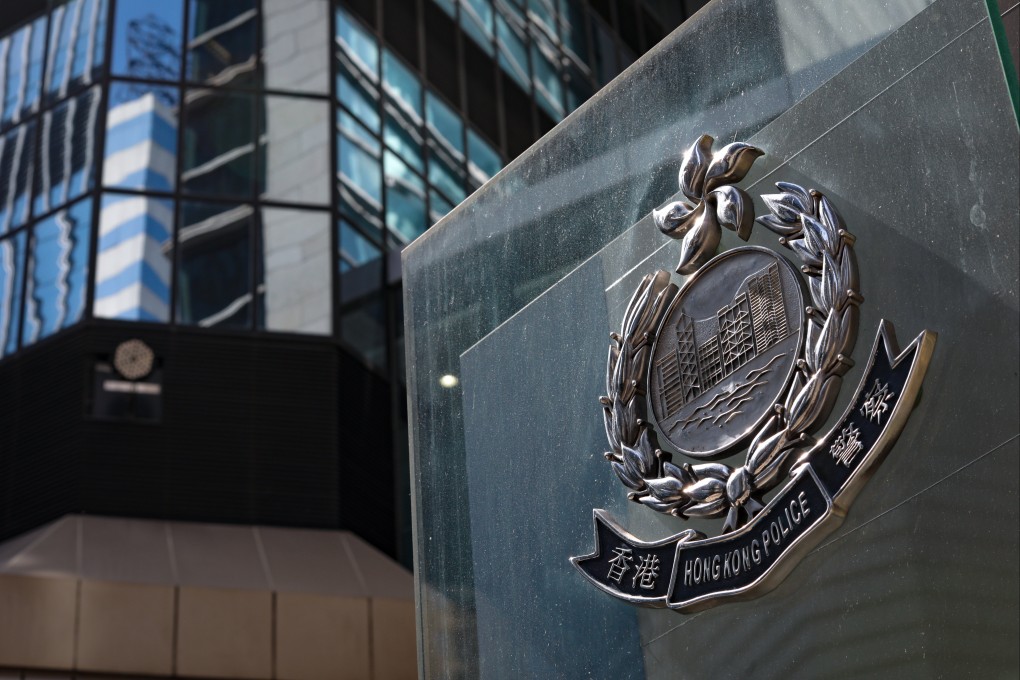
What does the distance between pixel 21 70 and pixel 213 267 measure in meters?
5.35

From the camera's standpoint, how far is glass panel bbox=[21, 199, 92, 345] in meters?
21.8

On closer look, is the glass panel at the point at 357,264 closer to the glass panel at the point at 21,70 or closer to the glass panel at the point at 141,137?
the glass panel at the point at 141,137

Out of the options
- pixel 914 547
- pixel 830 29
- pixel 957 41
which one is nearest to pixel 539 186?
pixel 830 29

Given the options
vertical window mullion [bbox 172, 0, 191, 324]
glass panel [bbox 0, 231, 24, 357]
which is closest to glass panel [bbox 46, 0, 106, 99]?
vertical window mullion [bbox 172, 0, 191, 324]

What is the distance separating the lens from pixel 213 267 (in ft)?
73.3

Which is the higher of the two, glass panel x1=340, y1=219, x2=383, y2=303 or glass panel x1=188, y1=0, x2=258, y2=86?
glass panel x1=188, y1=0, x2=258, y2=86

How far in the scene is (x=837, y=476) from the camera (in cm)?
533

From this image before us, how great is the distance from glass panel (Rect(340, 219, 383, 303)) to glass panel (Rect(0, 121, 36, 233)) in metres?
4.92

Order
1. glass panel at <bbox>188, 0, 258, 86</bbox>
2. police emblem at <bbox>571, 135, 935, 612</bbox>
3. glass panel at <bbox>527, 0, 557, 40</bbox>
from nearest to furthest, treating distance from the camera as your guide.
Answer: police emblem at <bbox>571, 135, 935, 612</bbox> → glass panel at <bbox>188, 0, 258, 86</bbox> → glass panel at <bbox>527, 0, 557, 40</bbox>

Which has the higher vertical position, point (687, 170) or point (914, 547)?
point (687, 170)

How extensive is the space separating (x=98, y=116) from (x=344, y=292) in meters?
4.68

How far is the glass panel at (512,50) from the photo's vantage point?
2852 cm

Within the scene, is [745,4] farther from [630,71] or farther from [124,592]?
[124,592]

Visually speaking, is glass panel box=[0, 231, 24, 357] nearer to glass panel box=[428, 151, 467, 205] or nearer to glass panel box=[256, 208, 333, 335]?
glass panel box=[256, 208, 333, 335]
